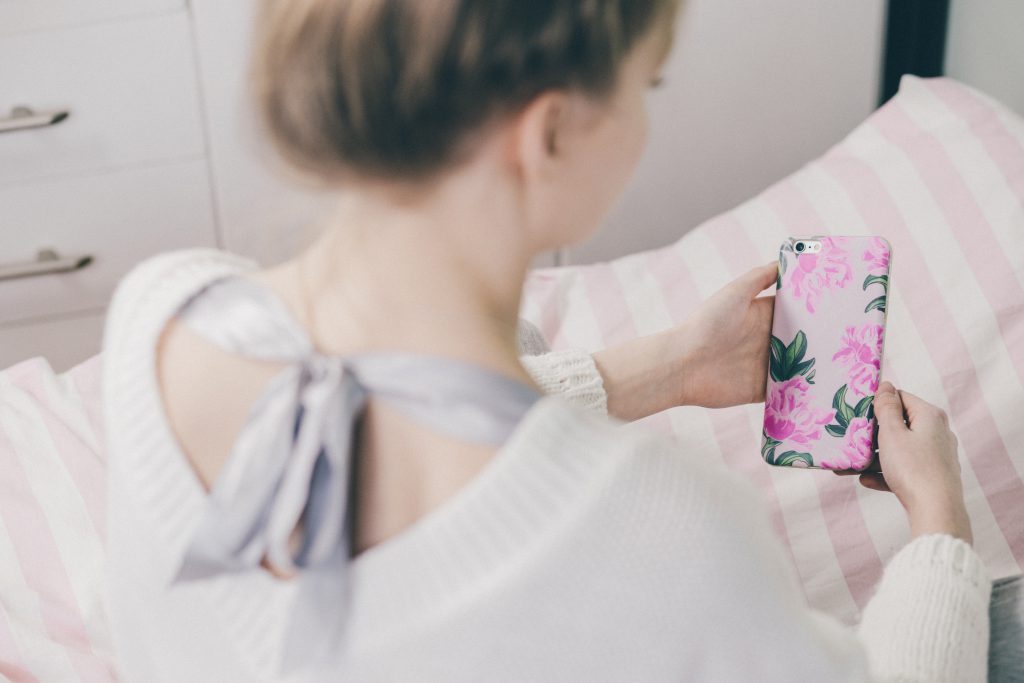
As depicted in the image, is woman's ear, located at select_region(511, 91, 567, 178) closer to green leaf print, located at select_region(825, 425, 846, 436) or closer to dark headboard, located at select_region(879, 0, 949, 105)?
green leaf print, located at select_region(825, 425, 846, 436)

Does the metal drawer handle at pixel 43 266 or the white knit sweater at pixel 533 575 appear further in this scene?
the metal drawer handle at pixel 43 266

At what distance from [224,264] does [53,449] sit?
22.4 inches

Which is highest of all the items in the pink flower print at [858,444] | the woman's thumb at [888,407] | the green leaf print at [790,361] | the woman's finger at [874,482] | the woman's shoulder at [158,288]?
the woman's shoulder at [158,288]

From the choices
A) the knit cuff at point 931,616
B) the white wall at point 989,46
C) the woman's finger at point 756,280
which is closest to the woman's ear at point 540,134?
the knit cuff at point 931,616

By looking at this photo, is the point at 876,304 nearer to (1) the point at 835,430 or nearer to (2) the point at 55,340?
(1) the point at 835,430

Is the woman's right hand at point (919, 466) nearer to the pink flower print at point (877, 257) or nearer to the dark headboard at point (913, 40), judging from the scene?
the pink flower print at point (877, 257)

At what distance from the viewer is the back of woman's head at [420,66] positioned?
418 millimetres

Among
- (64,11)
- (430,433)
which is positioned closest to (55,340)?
(64,11)

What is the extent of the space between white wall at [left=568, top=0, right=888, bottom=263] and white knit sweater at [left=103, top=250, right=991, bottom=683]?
113 centimetres

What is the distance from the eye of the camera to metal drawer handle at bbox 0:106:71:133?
1516 millimetres

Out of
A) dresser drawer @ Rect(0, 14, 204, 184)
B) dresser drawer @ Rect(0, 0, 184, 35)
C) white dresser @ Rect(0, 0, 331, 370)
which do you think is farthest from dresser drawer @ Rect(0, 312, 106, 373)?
dresser drawer @ Rect(0, 0, 184, 35)

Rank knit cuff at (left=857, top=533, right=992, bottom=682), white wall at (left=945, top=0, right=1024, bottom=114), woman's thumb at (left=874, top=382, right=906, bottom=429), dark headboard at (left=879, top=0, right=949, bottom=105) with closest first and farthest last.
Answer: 1. knit cuff at (left=857, top=533, right=992, bottom=682)
2. woman's thumb at (left=874, top=382, right=906, bottom=429)
3. white wall at (left=945, top=0, right=1024, bottom=114)
4. dark headboard at (left=879, top=0, right=949, bottom=105)

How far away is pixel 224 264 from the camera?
0.57m

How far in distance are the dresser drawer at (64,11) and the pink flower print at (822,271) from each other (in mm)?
1035
